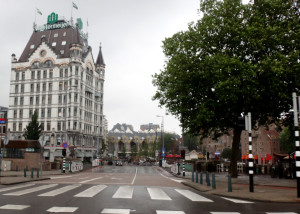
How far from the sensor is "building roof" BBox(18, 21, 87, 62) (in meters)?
74.0

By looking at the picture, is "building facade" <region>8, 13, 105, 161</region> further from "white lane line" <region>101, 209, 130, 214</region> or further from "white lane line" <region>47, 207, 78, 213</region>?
"white lane line" <region>101, 209, 130, 214</region>

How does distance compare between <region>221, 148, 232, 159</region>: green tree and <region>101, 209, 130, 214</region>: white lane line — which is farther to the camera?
<region>221, 148, 232, 159</region>: green tree

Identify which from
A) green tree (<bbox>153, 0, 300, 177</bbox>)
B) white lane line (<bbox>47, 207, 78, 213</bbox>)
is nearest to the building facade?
green tree (<bbox>153, 0, 300, 177</bbox>)

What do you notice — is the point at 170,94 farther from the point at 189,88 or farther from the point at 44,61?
the point at 44,61

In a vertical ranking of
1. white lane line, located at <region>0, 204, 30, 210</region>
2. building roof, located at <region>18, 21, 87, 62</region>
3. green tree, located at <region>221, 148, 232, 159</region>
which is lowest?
green tree, located at <region>221, 148, 232, 159</region>

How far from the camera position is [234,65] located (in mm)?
18391

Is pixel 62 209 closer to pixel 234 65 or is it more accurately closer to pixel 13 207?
pixel 13 207

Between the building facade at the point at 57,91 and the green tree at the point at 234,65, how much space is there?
164ft

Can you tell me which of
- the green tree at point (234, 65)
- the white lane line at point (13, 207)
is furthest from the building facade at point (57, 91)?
the white lane line at point (13, 207)

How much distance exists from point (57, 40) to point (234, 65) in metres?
66.8

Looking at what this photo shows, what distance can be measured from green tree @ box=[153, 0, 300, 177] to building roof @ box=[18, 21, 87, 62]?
54313mm

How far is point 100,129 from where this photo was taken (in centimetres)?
8281

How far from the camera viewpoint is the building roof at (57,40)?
74.0m

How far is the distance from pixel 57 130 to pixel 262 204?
66.1 meters
